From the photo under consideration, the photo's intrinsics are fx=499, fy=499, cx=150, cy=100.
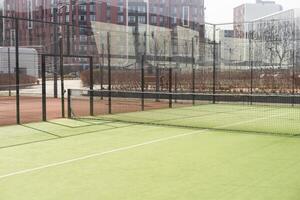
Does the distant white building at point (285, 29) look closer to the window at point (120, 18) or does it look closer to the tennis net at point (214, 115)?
the tennis net at point (214, 115)

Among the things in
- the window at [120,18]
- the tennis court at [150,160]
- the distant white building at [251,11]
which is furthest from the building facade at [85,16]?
the tennis court at [150,160]

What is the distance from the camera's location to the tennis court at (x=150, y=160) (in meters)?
5.94

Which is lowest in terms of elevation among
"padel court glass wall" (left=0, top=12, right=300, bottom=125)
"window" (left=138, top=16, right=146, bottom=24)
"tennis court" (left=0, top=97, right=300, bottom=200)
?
"tennis court" (left=0, top=97, right=300, bottom=200)

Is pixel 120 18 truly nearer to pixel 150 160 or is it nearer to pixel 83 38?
pixel 83 38

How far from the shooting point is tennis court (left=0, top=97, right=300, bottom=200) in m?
5.94

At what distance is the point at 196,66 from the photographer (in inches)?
1030

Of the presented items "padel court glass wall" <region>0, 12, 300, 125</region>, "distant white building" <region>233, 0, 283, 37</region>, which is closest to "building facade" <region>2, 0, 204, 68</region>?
"padel court glass wall" <region>0, 12, 300, 125</region>

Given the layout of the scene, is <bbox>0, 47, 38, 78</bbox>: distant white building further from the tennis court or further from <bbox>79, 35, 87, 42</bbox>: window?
the tennis court

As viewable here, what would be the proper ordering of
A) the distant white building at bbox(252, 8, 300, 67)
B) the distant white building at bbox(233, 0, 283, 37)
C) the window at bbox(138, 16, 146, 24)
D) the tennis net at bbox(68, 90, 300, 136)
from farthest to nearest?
1. the window at bbox(138, 16, 146, 24)
2. the distant white building at bbox(233, 0, 283, 37)
3. the distant white building at bbox(252, 8, 300, 67)
4. the tennis net at bbox(68, 90, 300, 136)

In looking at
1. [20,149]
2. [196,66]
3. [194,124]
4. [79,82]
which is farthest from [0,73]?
[20,149]

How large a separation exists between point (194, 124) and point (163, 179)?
700cm

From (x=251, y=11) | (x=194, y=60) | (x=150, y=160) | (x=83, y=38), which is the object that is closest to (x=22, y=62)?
(x=83, y=38)

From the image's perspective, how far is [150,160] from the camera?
7938mm

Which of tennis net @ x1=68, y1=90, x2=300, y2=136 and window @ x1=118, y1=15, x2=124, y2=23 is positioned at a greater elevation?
window @ x1=118, y1=15, x2=124, y2=23
